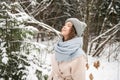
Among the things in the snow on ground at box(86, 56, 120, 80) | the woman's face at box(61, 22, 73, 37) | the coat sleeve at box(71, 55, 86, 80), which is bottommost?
the coat sleeve at box(71, 55, 86, 80)

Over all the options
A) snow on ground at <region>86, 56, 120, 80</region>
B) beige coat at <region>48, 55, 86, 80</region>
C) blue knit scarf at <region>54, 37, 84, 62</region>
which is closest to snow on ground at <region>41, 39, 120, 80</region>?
snow on ground at <region>86, 56, 120, 80</region>

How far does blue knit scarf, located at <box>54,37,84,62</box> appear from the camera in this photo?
3770 millimetres

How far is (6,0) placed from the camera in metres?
6.71

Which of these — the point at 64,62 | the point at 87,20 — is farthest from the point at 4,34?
the point at 87,20

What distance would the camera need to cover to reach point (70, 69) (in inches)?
149

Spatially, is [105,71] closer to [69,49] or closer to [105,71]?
[105,71]

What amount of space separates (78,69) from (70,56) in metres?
0.17

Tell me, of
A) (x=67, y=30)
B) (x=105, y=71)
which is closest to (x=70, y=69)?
(x=67, y=30)

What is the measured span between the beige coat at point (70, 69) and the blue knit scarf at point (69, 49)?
5 centimetres

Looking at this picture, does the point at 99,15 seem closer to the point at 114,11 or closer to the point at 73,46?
the point at 114,11

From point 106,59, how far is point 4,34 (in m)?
9.40

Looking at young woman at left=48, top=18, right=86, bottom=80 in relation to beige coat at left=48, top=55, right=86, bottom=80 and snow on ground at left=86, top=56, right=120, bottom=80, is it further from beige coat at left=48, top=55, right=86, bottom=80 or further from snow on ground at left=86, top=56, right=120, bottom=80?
snow on ground at left=86, top=56, right=120, bottom=80

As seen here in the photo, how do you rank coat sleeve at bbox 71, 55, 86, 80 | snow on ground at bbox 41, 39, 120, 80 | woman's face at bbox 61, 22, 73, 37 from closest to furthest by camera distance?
coat sleeve at bbox 71, 55, 86, 80
woman's face at bbox 61, 22, 73, 37
snow on ground at bbox 41, 39, 120, 80

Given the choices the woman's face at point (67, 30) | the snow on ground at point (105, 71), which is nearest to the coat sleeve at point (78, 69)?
the woman's face at point (67, 30)
